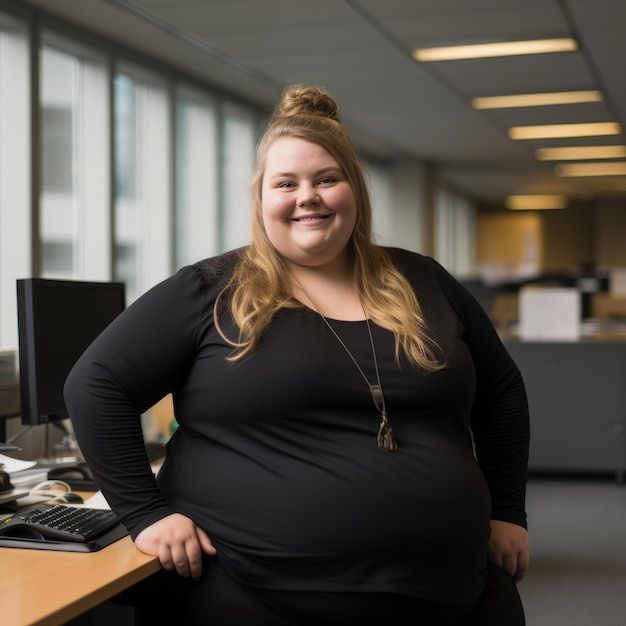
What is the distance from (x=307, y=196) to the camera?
1.77m

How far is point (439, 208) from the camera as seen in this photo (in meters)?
13.7

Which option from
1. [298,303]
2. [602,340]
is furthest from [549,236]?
[298,303]

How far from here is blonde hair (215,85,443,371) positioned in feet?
5.68

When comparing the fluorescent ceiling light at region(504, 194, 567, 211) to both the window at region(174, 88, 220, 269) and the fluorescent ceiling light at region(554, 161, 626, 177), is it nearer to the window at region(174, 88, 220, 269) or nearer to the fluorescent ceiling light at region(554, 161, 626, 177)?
the fluorescent ceiling light at region(554, 161, 626, 177)

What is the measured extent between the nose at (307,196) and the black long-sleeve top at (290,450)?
21cm

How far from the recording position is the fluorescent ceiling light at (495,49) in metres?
5.86

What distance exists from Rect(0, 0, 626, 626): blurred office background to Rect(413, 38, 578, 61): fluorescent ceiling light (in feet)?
0.10

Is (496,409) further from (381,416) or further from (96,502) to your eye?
(96,502)

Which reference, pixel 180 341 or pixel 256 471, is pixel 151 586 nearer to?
pixel 256 471

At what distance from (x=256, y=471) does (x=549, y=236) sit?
16337 mm

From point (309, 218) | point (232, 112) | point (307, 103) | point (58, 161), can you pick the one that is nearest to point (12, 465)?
point (309, 218)

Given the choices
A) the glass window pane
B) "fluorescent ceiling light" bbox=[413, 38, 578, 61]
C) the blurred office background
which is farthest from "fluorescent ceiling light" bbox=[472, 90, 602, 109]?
the glass window pane

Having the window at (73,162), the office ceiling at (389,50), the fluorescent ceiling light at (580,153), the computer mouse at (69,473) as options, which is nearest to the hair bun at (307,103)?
the computer mouse at (69,473)

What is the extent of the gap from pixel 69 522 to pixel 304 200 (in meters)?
0.77
